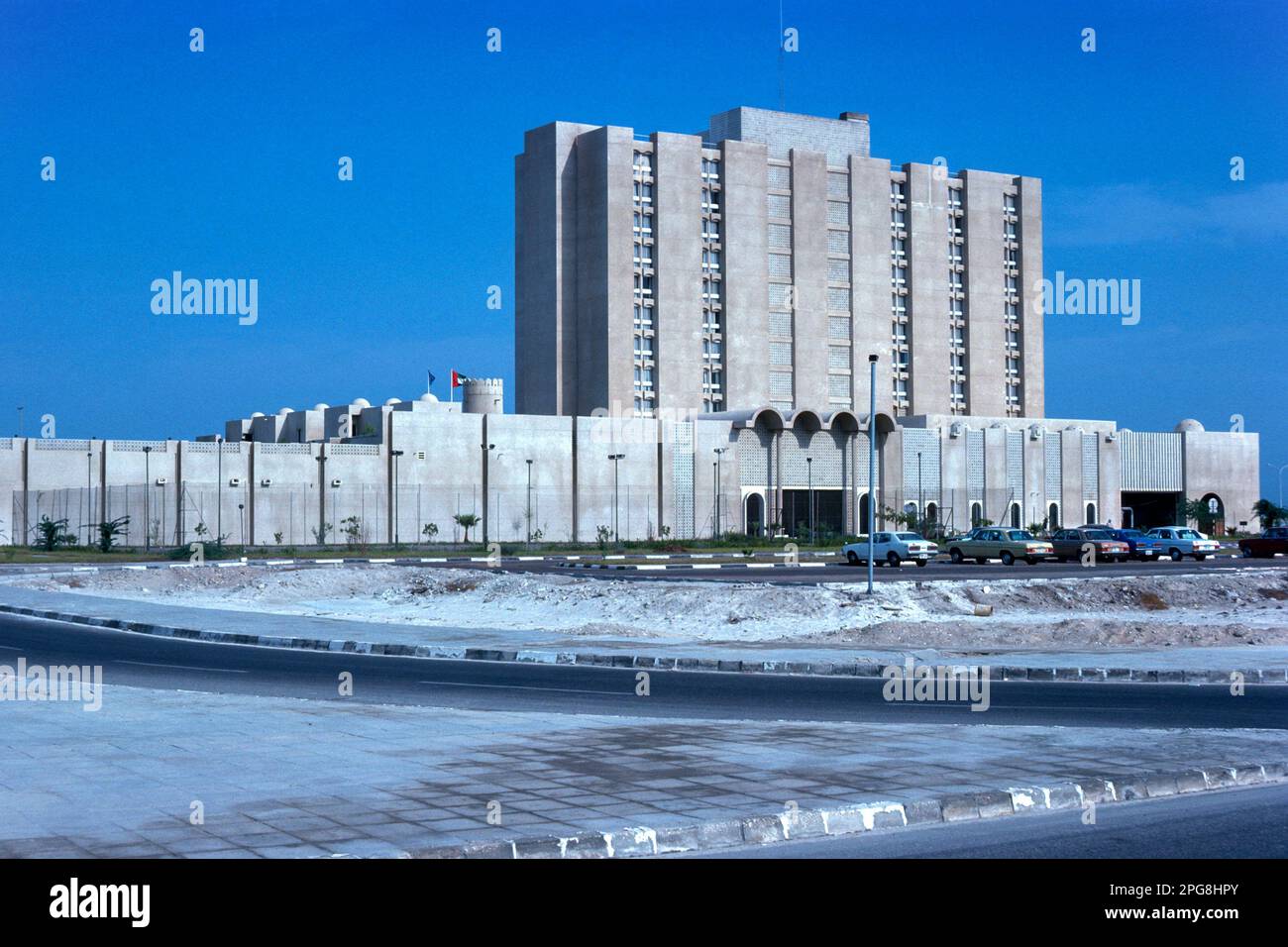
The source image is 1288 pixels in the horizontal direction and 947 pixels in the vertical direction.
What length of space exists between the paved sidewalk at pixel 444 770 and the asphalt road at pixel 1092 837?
1.50ft

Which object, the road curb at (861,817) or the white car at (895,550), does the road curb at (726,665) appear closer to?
the road curb at (861,817)

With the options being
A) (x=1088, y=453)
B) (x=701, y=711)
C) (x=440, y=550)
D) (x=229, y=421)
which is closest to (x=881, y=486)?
(x=1088, y=453)

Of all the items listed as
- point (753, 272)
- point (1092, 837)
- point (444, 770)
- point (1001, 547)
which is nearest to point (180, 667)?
point (444, 770)

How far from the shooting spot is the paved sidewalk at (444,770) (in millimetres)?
7895

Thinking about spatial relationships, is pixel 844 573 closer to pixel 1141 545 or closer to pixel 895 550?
pixel 895 550

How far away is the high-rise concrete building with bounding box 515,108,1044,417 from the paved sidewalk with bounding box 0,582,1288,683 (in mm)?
68240

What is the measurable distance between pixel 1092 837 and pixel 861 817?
138 centimetres

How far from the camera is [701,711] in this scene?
14445 millimetres

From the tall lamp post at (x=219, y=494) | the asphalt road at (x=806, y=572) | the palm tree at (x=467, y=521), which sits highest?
the tall lamp post at (x=219, y=494)

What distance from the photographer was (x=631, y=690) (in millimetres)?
16781

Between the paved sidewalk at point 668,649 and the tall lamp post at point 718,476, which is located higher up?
the tall lamp post at point 718,476

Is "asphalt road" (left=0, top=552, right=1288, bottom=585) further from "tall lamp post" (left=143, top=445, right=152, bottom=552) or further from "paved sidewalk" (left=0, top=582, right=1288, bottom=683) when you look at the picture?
"tall lamp post" (left=143, top=445, right=152, bottom=552)

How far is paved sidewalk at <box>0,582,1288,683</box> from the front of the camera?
65.1ft

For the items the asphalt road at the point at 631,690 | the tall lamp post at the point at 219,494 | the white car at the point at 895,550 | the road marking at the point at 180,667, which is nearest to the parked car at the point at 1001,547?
the white car at the point at 895,550
